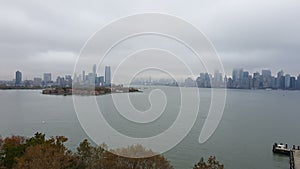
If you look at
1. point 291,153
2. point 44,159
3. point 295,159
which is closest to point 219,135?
point 291,153

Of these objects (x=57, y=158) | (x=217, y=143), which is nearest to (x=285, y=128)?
(x=217, y=143)

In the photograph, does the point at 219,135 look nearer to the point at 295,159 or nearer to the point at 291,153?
the point at 291,153

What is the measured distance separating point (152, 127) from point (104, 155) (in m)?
9.41

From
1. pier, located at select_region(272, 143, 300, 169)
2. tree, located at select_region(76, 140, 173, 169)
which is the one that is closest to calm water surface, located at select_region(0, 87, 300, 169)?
pier, located at select_region(272, 143, 300, 169)

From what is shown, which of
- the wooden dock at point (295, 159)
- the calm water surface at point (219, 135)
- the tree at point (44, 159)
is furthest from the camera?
the calm water surface at point (219, 135)

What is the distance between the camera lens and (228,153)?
1141 centimetres

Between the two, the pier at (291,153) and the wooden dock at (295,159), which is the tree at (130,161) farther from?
the pier at (291,153)

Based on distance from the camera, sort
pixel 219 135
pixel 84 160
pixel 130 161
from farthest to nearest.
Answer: pixel 219 135, pixel 84 160, pixel 130 161

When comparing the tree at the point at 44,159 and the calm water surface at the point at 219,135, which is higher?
the tree at the point at 44,159

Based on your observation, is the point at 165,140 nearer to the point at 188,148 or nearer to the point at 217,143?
the point at 188,148

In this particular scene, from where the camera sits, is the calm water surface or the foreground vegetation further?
the calm water surface

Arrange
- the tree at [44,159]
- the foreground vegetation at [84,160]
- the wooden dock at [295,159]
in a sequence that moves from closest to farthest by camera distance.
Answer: the tree at [44,159] < the foreground vegetation at [84,160] < the wooden dock at [295,159]

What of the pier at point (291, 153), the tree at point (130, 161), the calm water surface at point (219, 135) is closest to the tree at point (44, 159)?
the tree at point (130, 161)

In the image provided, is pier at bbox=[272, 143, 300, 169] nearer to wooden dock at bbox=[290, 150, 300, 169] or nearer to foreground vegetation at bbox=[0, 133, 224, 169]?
wooden dock at bbox=[290, 150, 300, 169]
